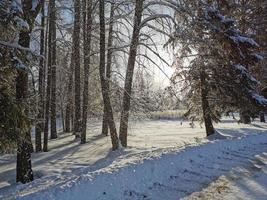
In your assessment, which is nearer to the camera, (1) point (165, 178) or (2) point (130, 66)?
(1) point (165, 178)

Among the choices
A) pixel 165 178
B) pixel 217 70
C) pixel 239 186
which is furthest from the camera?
pixel 217 70

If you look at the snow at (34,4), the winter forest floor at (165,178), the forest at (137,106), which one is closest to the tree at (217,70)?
the forest at (137,106)

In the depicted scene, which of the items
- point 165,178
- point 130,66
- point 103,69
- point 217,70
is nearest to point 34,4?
point 103,69

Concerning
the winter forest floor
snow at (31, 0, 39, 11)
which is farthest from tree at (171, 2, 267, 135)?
snow at (31, 0, 39, 11)

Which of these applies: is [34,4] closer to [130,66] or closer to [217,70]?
[130,66]

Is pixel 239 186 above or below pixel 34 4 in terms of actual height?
below

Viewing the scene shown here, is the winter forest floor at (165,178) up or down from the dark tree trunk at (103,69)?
down

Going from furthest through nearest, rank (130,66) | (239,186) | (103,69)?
(130,66) → (103,69) → (239,186)

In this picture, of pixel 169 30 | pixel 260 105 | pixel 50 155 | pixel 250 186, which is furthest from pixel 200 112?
pixel 250 186

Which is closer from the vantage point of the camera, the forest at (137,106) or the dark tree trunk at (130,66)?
the forest at (137,106)

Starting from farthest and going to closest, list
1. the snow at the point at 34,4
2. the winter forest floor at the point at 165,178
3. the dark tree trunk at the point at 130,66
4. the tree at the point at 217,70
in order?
the dark tree trunk at the point at 130,66 < the tree at the point at 217,70 < the snow at the point at 34,4 < the winter forest floor at the point at 165,178

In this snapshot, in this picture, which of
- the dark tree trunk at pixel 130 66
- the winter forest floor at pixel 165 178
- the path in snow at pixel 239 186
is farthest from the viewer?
the dark tree trunk at pixel 130 66

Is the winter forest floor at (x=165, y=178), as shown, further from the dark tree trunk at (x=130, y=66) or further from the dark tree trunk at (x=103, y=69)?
the dark tree trunk at (x=130, y=66)

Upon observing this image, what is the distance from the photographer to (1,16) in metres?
9.71
